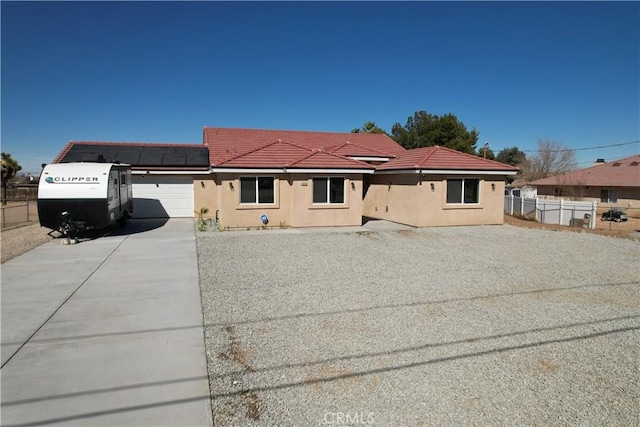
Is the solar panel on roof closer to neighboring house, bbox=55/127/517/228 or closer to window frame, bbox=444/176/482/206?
neighboring house, bbox=55/127/517/228

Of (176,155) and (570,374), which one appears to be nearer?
(570,374)

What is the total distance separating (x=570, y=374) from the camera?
4.57 m

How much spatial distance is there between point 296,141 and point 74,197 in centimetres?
1529

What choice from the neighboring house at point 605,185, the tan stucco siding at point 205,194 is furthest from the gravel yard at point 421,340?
the neighboring house at point 605,185

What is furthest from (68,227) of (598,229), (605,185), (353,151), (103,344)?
(605,185)

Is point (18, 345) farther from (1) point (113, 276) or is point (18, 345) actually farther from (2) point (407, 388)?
(2) point (407, 388)

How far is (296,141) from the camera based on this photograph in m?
26.2

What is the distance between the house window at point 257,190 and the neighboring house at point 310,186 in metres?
0.04

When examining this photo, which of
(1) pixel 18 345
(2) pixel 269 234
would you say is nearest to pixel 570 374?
(1) pixel 18 345

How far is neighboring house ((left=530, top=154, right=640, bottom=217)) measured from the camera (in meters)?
35.2

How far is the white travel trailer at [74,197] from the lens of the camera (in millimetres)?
13102

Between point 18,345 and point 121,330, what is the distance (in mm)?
Result: 1249

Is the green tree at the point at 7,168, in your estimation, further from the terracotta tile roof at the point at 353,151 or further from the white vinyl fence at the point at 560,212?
the white vinyl fence at the point at 560,212

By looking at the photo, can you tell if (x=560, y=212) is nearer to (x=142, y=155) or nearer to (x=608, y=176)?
(x=608, y=176)
